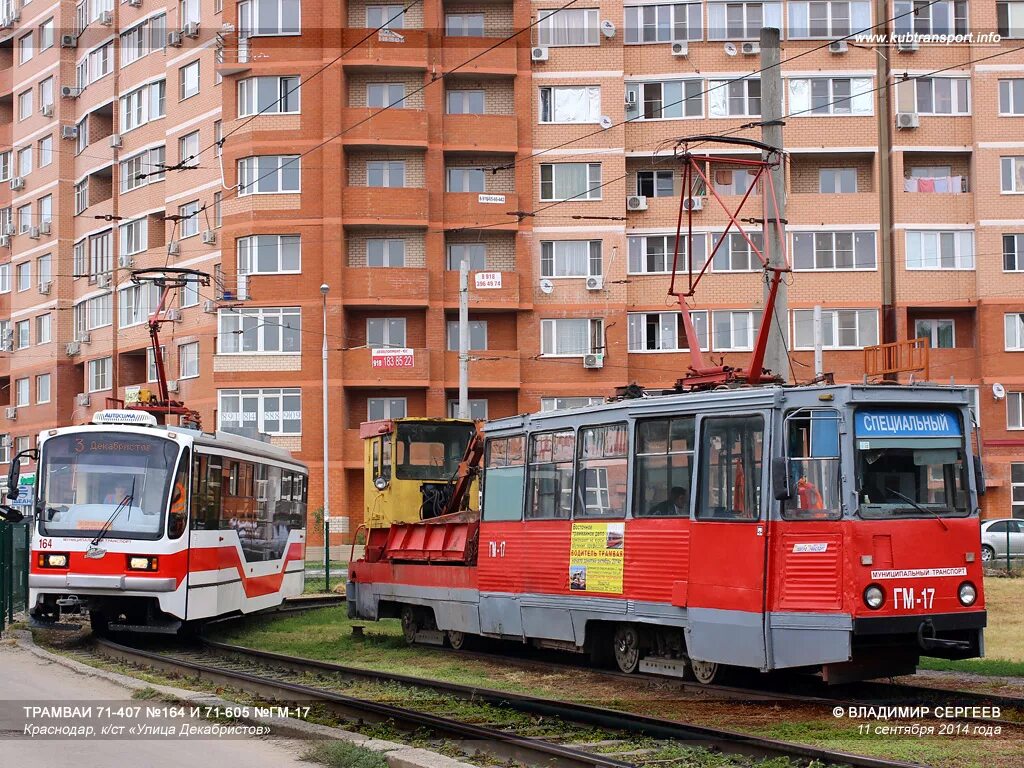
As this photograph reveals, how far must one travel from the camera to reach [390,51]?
4891 centimetres

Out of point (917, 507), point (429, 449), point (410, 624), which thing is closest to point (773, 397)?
point (917, 507)

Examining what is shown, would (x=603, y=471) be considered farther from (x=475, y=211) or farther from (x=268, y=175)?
(x=268, y=175)

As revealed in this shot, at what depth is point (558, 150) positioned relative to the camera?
4994cm

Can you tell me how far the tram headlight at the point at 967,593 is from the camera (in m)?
12.9

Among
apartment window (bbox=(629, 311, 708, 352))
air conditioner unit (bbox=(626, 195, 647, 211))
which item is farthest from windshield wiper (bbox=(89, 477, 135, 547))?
air conditioner unit (bbox=(626, 195, 647, 211))

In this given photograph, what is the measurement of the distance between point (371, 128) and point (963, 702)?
3900 centimetres

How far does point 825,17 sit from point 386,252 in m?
18.0

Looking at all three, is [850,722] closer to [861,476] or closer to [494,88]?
[861,476]

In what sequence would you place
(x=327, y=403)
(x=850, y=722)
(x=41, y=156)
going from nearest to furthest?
(x=850, y=722), (x=327, y=403), (x=41, y=156)

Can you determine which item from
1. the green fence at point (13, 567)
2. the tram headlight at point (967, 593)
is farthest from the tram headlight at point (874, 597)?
the green fence at point (13, 567)

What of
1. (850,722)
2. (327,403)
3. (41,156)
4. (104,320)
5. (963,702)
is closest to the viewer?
(850,722)

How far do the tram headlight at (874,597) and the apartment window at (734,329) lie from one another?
122 ft

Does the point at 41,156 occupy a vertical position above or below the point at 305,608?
above

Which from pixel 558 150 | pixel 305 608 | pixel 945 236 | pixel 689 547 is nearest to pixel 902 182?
pixel 945 236
